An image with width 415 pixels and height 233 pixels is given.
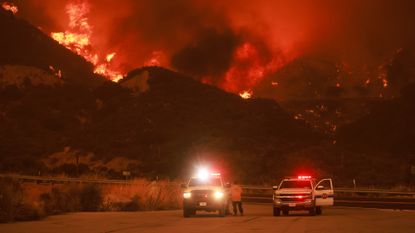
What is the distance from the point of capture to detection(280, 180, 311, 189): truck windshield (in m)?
34.3

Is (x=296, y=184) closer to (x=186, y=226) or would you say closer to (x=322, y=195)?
(x=322, y=195)

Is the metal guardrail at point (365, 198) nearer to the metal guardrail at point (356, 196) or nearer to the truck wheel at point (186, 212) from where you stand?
the metal guardrail at point (356, 196)

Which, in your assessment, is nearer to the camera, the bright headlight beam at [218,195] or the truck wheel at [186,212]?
the truck wheel at [186,212]

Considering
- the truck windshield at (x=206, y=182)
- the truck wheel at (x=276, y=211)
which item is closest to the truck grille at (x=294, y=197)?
the truck wheel at (x=276, y=211)

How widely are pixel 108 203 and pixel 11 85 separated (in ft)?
278

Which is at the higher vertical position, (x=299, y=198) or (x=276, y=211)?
(x=299, y=198)

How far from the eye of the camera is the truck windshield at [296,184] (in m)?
34.3

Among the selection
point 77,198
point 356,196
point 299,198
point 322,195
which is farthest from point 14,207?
point 356,196

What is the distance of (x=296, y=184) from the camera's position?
3488 centimetres

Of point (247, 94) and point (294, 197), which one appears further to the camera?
point (247, 94)

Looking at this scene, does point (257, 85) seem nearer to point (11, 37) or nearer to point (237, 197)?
point (11, 37)

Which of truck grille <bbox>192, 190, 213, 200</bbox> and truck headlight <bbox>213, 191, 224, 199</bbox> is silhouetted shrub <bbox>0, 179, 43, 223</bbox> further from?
truck headlight <bbox>213, 191, 224, 199</bbox>

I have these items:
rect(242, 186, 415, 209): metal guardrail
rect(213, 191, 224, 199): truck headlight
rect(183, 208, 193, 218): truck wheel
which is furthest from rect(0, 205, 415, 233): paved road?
rect(242, 186, 415, 209): metal guardrail

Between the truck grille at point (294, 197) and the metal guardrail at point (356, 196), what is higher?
the metal guardrail at point (356, 196)
